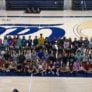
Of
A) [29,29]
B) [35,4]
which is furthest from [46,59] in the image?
[35,4]

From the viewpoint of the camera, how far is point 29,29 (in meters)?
21.4

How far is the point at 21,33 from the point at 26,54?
5.31 m

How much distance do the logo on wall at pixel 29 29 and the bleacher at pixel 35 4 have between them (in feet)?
12.5

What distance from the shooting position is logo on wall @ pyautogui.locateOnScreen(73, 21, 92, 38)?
2041 cm

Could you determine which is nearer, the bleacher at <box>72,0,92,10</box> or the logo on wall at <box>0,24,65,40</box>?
the logo on wall at <box>0,24,65,40</box>

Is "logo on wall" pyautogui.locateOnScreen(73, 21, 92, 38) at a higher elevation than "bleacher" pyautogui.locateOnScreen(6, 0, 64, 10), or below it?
below

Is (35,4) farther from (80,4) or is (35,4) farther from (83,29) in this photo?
(83,29)

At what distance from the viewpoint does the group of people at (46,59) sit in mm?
15109

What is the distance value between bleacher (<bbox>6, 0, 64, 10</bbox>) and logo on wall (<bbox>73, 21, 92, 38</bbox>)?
367 centimetres

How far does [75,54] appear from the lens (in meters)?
15.2

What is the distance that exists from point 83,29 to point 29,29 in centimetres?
309

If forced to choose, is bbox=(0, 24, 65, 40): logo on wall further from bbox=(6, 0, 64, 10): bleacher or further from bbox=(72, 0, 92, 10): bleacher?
bbox=(72, 0, 92, 10): bleacher

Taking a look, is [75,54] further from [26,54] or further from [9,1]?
[9,1]

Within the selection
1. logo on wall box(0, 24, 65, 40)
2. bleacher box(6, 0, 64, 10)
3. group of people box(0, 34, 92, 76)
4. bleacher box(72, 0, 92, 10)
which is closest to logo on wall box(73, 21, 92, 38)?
logo on wall box(0, 24, 65, 40)
